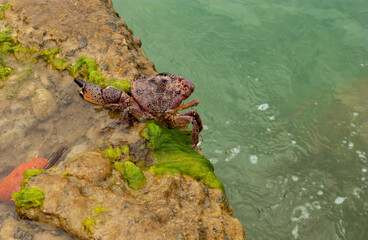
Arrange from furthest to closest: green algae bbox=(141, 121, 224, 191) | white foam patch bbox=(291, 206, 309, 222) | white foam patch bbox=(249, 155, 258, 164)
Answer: white foam patch bbox=(249, 155, 258, 164), white foam patch bbox=(291, 206, 309, 222), green algae bbox=(141, 121, 224, 191)

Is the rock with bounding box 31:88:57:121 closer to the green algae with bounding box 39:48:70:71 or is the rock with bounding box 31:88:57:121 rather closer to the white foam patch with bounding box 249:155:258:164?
the green algae with bounding box 39:48:70:71

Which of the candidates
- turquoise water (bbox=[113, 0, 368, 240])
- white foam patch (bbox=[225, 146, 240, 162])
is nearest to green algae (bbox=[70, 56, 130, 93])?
turquoise water (bbox=[113, 0, 368, 240])

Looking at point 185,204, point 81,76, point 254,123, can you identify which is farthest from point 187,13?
point 185,204

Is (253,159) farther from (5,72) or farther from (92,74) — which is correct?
(5,72)

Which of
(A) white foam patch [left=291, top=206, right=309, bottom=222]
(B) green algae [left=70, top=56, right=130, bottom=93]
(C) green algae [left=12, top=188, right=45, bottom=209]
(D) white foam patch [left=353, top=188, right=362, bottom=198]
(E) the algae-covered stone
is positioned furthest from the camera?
(D) white foam patch [left=353, top=188, right=362, bottom=198]

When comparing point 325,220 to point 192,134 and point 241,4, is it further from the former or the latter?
point 241,4

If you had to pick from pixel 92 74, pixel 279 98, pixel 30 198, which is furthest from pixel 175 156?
pixel 279 98
